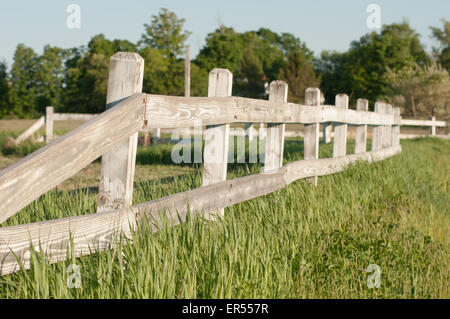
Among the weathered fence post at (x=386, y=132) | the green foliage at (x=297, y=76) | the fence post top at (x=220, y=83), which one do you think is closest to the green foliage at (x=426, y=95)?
the green foliage at (x=297, y=76)

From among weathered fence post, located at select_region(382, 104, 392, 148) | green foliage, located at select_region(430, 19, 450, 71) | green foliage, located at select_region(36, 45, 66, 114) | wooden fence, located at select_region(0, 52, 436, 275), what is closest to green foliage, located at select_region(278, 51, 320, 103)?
green foliage, located at select_region(430, 19, 450, 71)

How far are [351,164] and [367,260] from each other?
4.39 metres

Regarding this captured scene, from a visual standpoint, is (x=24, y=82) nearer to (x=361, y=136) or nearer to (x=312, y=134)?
(x=361, y=136)

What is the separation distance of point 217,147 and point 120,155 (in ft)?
5.16

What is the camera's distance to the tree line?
42725 mm

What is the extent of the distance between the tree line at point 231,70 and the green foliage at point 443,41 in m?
0.11

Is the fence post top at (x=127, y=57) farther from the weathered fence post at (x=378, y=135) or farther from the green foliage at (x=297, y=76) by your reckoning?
the green foliage at (x=297, y=76)

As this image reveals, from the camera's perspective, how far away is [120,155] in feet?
10.4

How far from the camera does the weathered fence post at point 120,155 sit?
3.17 meters

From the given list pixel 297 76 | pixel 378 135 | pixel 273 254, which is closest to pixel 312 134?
pixel 273 254
